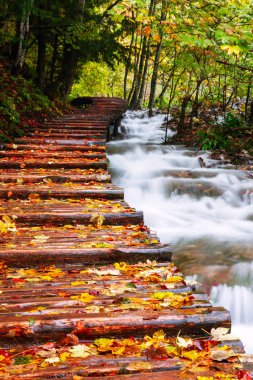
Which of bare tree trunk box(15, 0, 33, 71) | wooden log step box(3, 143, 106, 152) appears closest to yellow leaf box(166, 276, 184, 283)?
wooden log step box(3, 143, 106, 152)

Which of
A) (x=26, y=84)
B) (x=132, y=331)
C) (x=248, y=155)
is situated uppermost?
(x=26, y=84)

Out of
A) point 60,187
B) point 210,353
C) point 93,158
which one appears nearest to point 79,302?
point 210,353

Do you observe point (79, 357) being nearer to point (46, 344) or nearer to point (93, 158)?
point (46, 344)

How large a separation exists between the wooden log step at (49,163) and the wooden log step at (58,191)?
1.10 meters

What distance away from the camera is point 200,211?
26.0 ft

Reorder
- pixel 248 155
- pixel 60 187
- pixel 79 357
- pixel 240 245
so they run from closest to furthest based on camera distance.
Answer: pixel 79 357 < pixel 60 187 < pixel 240 245 < pixel 248 155

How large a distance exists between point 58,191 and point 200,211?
3733 millimetres

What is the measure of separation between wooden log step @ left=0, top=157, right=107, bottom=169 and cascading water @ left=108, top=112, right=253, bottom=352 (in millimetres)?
1661

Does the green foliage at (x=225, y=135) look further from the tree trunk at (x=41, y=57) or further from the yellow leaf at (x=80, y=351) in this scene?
the yellow leaf at (x=80, y=351)

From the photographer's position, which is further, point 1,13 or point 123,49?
point 123,49

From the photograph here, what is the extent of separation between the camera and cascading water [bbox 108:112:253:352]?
203 inches

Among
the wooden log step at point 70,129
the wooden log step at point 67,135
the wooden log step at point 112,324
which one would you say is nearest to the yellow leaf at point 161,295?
the wooden log step at point 112,324

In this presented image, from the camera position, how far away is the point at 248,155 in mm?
10828

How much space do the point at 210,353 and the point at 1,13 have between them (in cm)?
1053
